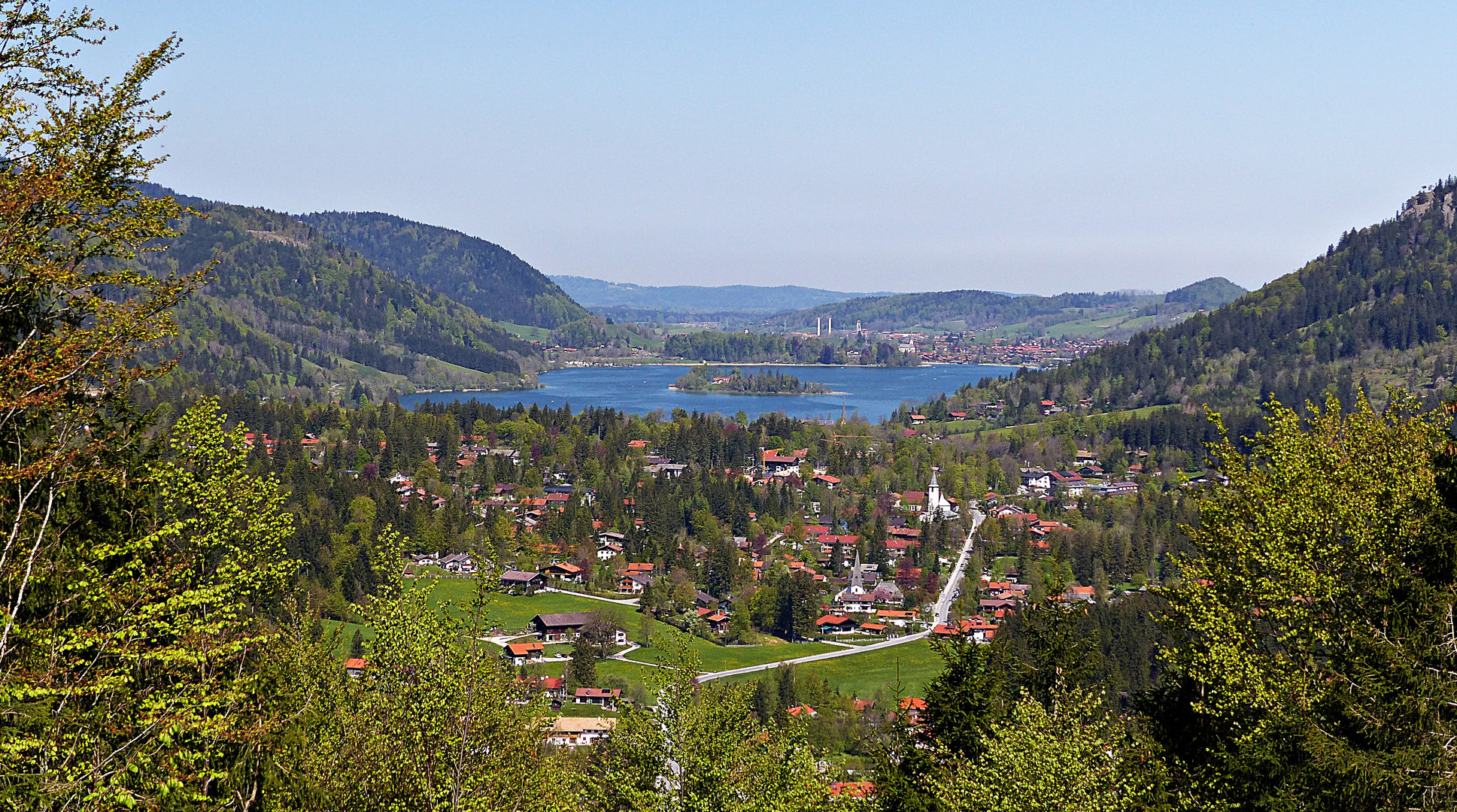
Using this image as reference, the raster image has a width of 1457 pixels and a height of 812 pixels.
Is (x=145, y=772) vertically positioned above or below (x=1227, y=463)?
below

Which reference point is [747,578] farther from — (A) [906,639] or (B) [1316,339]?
(B) [1316,339]

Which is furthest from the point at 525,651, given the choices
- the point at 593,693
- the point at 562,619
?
the point at 593,693

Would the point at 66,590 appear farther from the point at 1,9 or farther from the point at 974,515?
the point at 974,515

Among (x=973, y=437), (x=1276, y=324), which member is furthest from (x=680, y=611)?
(x=1276, y=324)

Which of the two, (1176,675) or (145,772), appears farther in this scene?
(1176,675)

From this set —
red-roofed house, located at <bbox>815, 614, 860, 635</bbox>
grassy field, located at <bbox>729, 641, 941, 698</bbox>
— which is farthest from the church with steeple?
grassy field, located at <bbox>729, 641, 941, 698</bbox>

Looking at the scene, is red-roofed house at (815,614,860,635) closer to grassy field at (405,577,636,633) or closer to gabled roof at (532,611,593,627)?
grassy field at (405,577,636,633)

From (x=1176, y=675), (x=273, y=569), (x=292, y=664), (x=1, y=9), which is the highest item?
(x=1, y=9)

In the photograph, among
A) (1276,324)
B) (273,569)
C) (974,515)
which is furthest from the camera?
(1276,324)

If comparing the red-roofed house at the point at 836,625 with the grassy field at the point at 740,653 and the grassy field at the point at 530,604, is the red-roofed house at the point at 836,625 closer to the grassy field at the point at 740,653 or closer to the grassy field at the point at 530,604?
the grassy field at the point at 740,653
